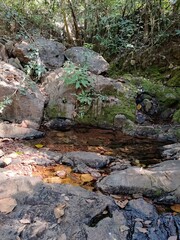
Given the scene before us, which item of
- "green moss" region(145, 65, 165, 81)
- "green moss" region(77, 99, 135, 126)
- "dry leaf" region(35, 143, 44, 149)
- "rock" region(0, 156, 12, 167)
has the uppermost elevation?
"green moss" region(145, 65, 165, 81)

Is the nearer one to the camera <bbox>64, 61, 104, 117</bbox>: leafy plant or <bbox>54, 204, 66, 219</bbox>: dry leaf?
<bbox>54, 204, 66, 219</bbox>: dry leaf

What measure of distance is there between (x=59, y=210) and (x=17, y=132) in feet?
8.42

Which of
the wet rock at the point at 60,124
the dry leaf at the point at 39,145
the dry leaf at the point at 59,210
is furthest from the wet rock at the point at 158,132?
the dry leaf at the point at 59,210

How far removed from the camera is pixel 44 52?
301 inches

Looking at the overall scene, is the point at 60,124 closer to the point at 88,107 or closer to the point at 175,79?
the point at 88,107

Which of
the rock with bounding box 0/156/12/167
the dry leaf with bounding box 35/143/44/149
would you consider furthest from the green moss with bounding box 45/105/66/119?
the rock with bounding box 0/156/12/167

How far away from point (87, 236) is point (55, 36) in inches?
340

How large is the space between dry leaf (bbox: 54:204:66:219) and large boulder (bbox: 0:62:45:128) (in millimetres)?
2863

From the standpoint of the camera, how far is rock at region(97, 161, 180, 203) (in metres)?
3.42

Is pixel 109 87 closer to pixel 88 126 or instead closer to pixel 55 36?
pixel 88 126

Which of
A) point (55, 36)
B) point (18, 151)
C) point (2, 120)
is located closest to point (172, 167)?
point (18, 151)

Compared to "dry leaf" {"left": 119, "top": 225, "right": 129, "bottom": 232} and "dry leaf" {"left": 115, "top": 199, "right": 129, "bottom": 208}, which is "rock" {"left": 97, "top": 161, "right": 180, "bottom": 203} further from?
"dry leaf" {"left": 119, "top": 225, "right": 129, "bottom": 232}

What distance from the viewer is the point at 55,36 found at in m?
9.83

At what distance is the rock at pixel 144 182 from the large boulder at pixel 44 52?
465 centimetres
